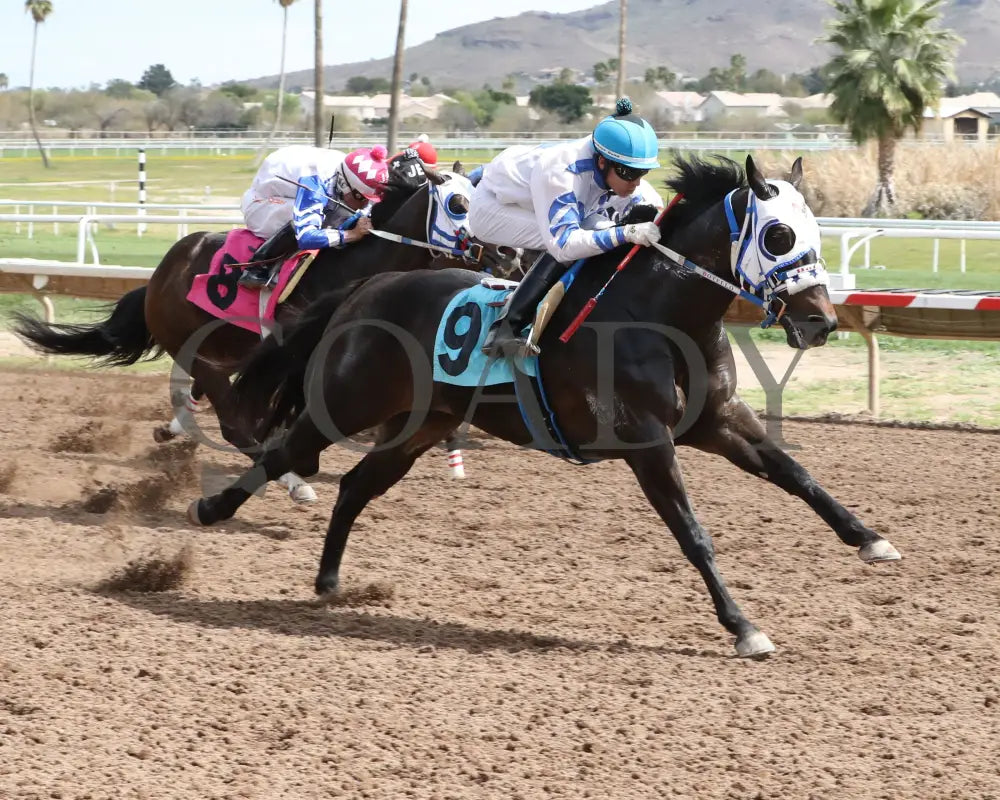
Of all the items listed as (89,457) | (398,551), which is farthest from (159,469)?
(398,551)

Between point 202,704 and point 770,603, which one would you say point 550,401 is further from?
point 202,704

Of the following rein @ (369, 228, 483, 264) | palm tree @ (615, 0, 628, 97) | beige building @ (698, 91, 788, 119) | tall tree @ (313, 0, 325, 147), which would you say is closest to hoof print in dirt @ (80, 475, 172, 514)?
rein @ (369, 228, 483, 264)

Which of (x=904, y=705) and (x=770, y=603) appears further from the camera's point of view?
(x=770, y=603)

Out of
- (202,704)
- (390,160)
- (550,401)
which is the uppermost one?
(390,160)

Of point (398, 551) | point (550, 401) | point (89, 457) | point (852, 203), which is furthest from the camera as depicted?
point (852, 203)

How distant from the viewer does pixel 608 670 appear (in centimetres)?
444

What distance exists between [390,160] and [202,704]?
429cm

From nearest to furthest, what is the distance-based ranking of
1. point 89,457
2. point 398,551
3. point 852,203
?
point 398,551, point 89,457, point 852,203

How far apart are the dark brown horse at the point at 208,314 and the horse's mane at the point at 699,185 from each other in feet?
7.88

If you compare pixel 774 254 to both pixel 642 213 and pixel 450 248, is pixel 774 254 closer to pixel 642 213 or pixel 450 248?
pixel 642 213

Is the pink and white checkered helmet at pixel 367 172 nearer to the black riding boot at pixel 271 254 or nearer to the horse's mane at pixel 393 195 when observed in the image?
the horse's mane at pixel 393 195

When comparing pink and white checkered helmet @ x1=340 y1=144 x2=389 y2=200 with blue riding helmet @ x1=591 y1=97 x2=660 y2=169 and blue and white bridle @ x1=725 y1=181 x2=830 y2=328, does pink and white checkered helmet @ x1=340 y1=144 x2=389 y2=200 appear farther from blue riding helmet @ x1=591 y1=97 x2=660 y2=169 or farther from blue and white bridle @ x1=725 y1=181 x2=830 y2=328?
blue and white bridle @ x1=725 y1=181 x2=830 y2=328

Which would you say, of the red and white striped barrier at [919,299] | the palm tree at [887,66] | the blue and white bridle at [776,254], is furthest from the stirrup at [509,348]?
the palm tree at [887,66]

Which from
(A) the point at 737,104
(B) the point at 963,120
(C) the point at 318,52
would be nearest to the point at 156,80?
(A) the point at 737,104
